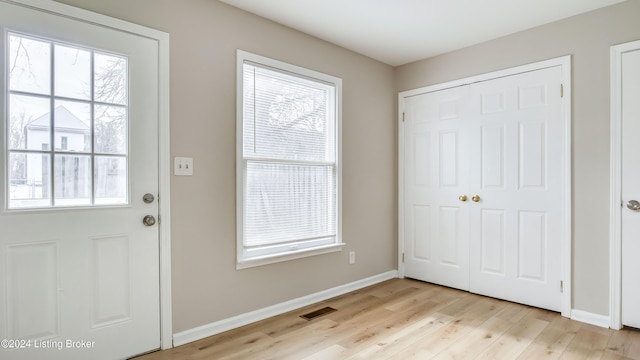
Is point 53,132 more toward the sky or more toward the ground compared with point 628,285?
more toward the sky

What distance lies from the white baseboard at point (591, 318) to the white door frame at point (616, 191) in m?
0.04

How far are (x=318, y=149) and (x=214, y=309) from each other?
162 cm

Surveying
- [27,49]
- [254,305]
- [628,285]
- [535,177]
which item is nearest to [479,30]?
[535,177]

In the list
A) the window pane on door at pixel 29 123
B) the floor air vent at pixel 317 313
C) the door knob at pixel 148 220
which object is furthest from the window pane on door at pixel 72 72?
the floor air vent at pixel 317 313

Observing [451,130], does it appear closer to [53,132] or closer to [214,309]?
[214,309]

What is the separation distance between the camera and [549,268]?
9.66 ft

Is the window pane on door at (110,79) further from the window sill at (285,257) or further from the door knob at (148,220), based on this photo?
the window sill at (285,257)

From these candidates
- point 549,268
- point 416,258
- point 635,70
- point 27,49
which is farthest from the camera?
point 416,258

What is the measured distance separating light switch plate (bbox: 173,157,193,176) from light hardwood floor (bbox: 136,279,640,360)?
1.16 m

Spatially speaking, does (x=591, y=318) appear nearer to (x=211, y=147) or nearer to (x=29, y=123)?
(x=211, y=147)

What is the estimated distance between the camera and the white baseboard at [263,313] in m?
2.40

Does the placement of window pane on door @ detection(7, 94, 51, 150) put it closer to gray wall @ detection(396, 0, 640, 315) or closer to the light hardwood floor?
the light hardwood floor

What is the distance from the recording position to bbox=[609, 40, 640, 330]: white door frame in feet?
8.48

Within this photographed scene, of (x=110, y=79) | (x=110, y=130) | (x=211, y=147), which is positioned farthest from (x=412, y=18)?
(x=110, y=130)
